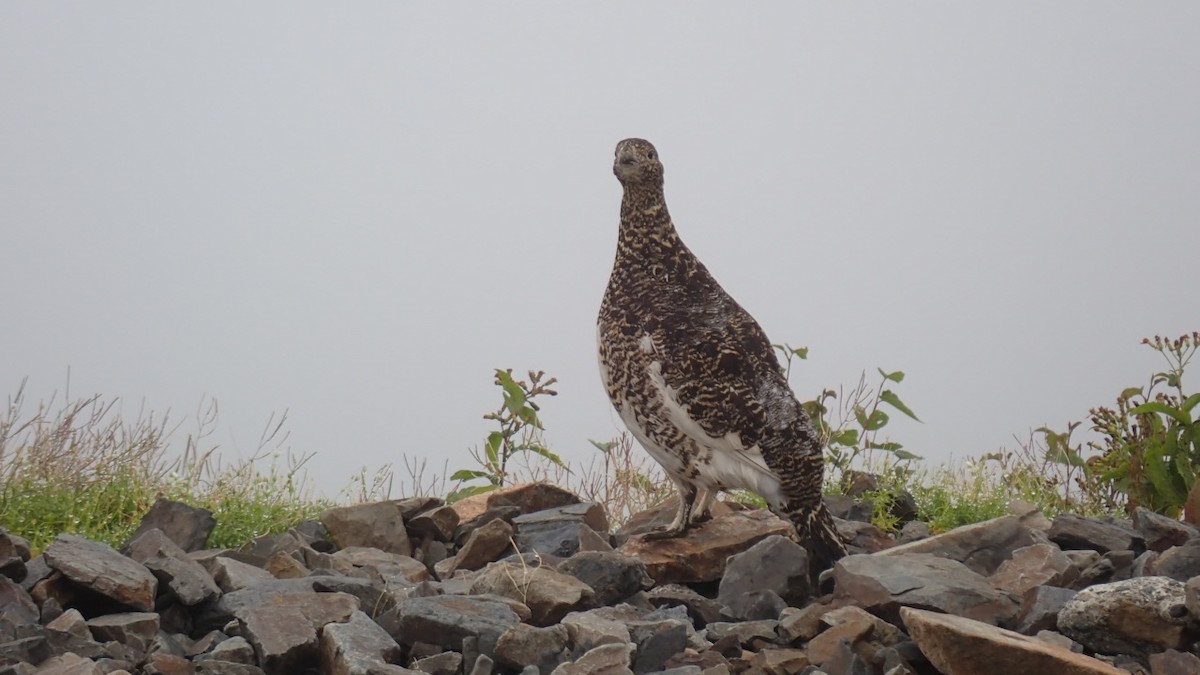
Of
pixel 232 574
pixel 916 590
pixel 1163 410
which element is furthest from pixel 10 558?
pixel 1163 410

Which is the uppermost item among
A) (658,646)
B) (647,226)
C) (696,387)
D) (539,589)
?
(647,226)

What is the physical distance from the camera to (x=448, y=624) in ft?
15.9

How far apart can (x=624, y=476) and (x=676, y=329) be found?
3.07 meters

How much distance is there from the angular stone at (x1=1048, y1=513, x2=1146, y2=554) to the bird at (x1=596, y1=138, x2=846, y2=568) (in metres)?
1.38

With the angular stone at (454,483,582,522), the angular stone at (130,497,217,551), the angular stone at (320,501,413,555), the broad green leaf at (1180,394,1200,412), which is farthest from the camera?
the broad green leaf at (1180,394,1200,412)

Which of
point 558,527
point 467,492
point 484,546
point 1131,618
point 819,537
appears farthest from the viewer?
point 467,492

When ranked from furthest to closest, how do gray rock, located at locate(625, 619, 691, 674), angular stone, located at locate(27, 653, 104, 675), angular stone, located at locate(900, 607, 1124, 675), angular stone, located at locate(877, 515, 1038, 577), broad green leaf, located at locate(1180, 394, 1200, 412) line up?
1. broad green leaf, located at locate(1180, 394, 1200, 412)
2. angular stone, located at locate(877, 515, 1038, 577)
3. gray rock, located at locate(625, 619, 691, 674)
4. angular stone, located at locate(27, 653, 104, 675)
5. angular stone, located at locate(900, 607, 1124, 675)

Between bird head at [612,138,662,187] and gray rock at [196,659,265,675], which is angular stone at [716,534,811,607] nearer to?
bird head at [612,138,662,187]

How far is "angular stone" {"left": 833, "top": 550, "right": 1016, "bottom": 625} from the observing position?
17.3 ft

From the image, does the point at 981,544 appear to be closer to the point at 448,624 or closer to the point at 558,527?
the point at 558,527

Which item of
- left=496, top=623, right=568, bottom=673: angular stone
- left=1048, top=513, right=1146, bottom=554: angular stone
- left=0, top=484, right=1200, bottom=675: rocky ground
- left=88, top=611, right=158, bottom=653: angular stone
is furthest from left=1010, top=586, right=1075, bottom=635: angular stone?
left=88, top=611, right=158, bottom=653: angular stone

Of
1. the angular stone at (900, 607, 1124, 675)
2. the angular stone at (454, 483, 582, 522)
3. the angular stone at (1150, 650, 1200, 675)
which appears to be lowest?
the angular stone at (1150, 650, 1200, 675)

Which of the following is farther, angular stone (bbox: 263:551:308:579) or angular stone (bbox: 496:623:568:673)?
angular stone (bbox: 263:551:308:579)

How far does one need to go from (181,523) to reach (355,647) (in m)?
2.62
